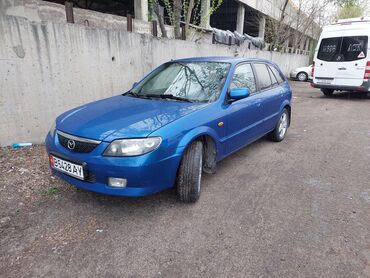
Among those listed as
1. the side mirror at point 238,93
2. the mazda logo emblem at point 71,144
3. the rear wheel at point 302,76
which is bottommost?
the rear wheel at point 302,76

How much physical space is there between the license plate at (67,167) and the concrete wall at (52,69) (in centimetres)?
191

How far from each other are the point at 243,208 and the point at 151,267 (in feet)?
3.99

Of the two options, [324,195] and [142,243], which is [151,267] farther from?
[324,195]

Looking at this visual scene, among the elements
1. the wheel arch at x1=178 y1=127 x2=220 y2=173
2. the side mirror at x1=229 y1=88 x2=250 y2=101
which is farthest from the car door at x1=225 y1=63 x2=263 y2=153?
the wheel arch at x1=178 y1=127 x2=220 y2=173

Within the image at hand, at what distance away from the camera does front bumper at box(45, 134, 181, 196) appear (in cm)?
238

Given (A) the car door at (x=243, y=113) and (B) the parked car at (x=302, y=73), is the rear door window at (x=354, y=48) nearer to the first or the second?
(A) the car door at (x=243, y=113)

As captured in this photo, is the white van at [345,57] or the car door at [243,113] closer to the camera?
the car door at [243,113]

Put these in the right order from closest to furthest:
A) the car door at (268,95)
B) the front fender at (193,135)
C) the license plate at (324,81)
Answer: the front fender at (193,135) < the car door at (268,95) < the license plate at (324,81)

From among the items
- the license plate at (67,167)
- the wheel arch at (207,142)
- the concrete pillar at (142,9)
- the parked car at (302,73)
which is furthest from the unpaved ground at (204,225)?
the parked car at (302,73)

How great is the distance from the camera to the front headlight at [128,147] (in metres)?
2.39

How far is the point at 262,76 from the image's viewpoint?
438 cm

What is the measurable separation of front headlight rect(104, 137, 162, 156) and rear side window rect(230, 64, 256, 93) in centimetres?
160

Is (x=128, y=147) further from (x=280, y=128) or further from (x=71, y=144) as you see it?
(x=280, y=128)

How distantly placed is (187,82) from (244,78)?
0.89m
